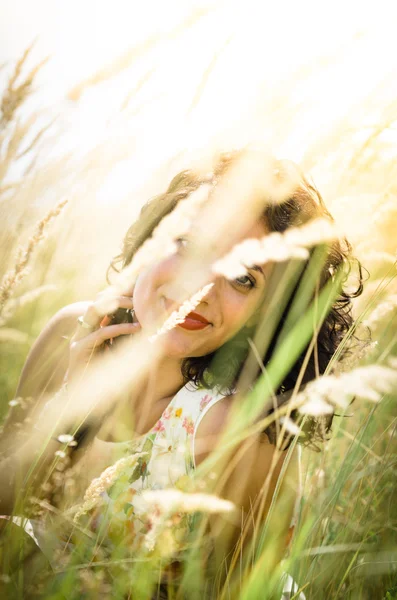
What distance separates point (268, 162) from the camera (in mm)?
1635

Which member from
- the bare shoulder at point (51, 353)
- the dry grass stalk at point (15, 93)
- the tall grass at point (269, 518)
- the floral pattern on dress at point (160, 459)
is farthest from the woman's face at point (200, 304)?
the dry grass stalk at point (15, 93)

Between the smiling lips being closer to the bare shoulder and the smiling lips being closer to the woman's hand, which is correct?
the woman's hand

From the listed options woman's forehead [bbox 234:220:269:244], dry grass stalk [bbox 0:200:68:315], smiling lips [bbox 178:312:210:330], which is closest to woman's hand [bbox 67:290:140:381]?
smiling lips [bbox 178:312:210:330]

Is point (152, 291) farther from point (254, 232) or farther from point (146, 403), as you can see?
point (146, 403)

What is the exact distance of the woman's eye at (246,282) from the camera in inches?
58.6

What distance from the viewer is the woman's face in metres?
1.44

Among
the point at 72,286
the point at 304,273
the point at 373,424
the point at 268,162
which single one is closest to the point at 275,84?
the point at 268,162

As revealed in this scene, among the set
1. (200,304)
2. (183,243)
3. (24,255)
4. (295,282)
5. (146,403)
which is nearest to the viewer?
(24,255)

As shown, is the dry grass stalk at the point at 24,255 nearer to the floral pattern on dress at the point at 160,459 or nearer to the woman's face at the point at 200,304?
the woman's face at the point at 200,304

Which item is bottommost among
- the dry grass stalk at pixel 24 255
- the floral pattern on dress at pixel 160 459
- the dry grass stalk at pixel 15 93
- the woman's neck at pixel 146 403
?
the floral pattern on dress at pixel 160 459

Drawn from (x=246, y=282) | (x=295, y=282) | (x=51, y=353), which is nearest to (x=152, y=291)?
(x=246, y=282)

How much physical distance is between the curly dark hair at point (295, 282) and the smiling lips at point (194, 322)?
241mm

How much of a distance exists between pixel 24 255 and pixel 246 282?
0.82 m

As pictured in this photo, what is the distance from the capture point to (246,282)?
150 centimetres
